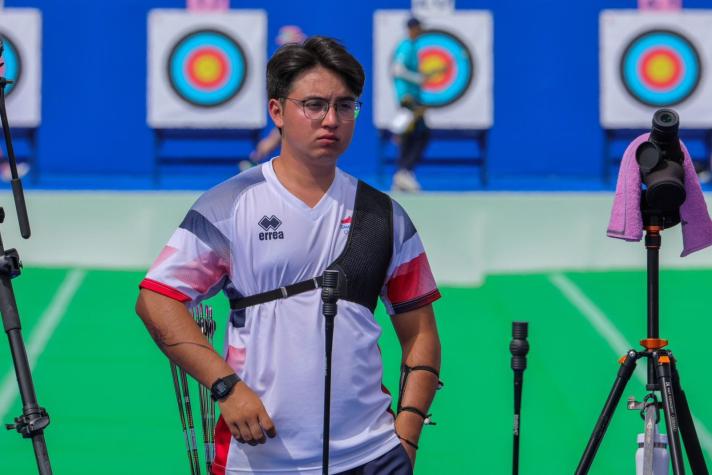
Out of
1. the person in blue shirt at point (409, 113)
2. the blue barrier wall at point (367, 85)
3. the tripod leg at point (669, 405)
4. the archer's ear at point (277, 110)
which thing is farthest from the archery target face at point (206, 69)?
the archer's ear at point (277, 110)

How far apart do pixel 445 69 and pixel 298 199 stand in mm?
10319

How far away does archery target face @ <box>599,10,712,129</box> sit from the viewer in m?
13.0

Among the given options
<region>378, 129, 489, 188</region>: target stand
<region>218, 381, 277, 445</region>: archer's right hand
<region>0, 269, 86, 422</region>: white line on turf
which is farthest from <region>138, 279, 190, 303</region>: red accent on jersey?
<region>378, 129, 489, 188</region>: target stand

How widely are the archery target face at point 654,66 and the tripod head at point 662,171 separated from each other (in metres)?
9.44

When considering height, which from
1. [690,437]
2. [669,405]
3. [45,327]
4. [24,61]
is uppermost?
[24,61]

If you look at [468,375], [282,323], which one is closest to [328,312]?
[282,323]

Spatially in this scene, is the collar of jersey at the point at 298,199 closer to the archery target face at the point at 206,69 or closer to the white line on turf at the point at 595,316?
the white line on turf at the point at 595,316

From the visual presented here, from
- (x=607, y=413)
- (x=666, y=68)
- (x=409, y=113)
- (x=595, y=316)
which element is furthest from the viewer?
(x=666, y=68)

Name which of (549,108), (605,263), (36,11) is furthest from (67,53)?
(605,263)

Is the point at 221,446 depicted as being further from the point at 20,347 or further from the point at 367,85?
the point at 367,85

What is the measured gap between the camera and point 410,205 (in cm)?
894

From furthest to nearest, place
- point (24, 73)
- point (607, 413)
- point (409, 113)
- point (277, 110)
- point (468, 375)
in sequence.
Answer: point (24, 73) < point (409, 113) < point (468, 375) < point (607, 413) < point (277, 110)

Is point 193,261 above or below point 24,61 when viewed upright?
below

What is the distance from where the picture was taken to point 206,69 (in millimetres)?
13000
